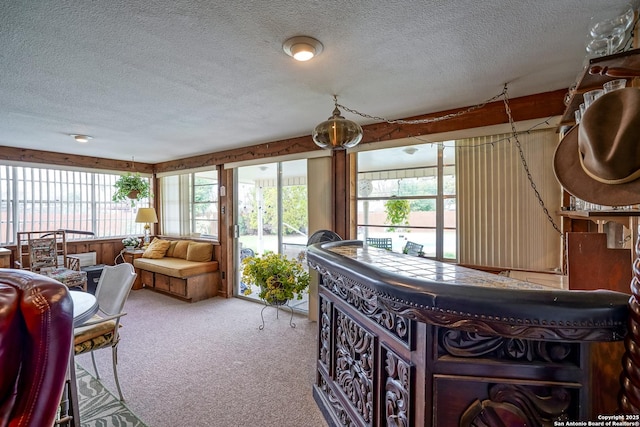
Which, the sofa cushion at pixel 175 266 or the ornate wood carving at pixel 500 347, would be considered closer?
the ornate wood carving at pixel 500 347

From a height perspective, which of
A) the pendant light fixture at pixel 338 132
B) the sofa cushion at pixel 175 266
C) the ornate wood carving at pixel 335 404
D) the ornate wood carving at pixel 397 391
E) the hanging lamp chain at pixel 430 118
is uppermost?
the hanging lamp chain at pixel 430 118

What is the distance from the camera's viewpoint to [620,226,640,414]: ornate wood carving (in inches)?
29.7

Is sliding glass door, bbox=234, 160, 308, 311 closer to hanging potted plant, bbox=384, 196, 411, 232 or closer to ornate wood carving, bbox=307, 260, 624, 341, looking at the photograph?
hanging potted plant, bbox=384, 196, 411, 232

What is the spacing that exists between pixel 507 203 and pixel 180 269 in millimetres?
4438

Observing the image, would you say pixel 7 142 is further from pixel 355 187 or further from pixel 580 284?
pixel 580 284

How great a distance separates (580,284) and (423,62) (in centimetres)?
158

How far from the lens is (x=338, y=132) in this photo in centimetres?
232

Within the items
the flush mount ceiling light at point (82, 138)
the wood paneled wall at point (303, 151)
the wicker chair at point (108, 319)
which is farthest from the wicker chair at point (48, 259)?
the wicker chair at point (108, 319)

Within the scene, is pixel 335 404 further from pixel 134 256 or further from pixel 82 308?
pixel 134 256

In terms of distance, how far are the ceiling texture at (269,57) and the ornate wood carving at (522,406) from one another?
162 cm

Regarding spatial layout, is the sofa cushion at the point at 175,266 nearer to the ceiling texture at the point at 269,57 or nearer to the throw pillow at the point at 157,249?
the throw pillow at the point at 157,249

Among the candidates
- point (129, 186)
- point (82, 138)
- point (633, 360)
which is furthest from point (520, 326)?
point (129, 186)

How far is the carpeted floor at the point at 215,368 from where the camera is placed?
6.99ft

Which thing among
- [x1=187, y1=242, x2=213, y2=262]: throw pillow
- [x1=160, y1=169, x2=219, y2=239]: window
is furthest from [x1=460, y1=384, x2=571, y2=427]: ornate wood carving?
[x1=160, y1=169, x2=219, y2=239]: window
